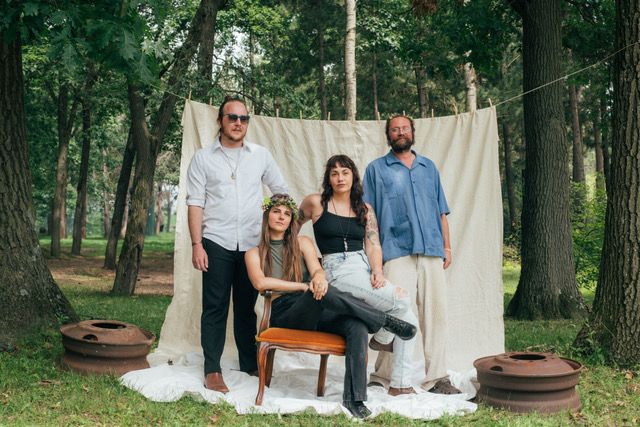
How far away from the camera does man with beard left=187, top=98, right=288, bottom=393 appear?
4715mm

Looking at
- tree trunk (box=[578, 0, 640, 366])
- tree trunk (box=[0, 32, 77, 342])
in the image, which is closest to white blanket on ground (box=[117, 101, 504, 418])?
tree trunk (box=[578, 0, 640, 366])

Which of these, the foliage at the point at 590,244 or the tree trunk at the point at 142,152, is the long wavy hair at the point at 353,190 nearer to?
the tree trunk at the point at 142,152

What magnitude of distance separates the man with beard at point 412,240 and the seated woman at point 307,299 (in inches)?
15.9

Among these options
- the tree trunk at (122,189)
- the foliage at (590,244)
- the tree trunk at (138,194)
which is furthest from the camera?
the tree trunk at (122,189)

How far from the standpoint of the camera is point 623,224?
534 cm

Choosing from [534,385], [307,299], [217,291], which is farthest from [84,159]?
[534,385]

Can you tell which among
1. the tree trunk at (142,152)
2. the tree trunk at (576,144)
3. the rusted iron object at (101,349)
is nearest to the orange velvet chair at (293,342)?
the rusted iron object at (101,349)

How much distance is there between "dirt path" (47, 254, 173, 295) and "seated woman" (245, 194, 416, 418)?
8594 mm

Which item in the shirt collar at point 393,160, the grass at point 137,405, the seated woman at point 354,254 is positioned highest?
the shirt collar at point 393,160

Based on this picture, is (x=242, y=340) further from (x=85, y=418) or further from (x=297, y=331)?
(x=85, y=418)

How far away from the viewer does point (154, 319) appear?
8.18 meters

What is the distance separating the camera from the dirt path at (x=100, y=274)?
13959 mm

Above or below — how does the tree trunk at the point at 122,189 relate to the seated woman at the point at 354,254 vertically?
above

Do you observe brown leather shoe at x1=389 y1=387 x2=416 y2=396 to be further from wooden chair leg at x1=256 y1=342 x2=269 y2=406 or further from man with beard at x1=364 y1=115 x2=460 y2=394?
wooden chair leg at x1=256 y1=342 x2=269 y2=406
